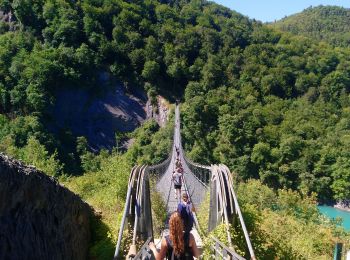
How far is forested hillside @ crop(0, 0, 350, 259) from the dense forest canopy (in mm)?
149

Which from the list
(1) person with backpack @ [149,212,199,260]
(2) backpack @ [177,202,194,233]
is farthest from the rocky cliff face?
(2) backpack @ [177,202,194,233]

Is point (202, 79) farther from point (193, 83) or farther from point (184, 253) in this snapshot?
point (184, 253)

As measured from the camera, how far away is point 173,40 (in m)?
72.7

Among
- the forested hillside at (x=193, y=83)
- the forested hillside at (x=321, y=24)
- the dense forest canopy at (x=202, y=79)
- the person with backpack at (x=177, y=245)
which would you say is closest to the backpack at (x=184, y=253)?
the person with backpack at (x=177, y=245)

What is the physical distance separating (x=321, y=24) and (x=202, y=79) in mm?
73276


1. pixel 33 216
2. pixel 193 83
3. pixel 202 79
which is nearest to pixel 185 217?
pixel 33 216

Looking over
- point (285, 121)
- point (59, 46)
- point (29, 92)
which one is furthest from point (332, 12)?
point (29, 92)

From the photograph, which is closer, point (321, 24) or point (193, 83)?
point (193, 83)

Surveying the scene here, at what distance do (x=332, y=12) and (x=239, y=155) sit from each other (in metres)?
95.6

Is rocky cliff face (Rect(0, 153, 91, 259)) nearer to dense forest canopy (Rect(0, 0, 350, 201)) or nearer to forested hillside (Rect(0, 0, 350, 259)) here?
forested hillside (Rect(0, 0, 350, 259))

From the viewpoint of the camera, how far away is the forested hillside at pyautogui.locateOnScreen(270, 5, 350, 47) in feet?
393

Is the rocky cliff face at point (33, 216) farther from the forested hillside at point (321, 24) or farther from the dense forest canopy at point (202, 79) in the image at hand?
the forested hillside at point (321, 24)

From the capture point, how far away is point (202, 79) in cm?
6806

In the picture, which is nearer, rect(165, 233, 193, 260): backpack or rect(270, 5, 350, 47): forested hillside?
rect(165, 233, 193, 260): backpack
